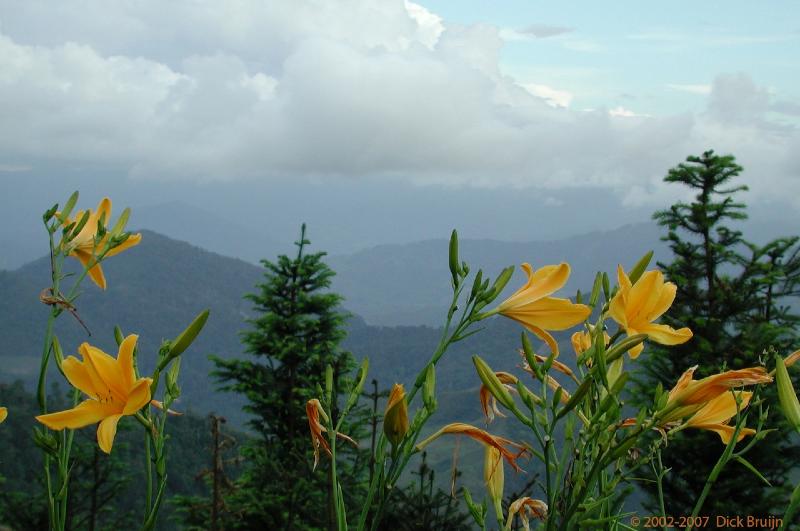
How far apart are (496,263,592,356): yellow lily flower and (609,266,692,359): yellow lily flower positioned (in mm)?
95

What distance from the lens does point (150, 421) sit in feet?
3.96

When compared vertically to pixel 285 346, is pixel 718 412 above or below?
above

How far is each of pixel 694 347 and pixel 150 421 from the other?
53.8 ft

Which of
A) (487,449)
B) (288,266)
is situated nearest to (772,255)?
(288,266)

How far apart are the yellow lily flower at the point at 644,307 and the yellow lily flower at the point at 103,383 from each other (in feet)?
2.83

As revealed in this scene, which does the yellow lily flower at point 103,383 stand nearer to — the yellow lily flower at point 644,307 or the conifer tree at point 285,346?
the yellow lily flower at point 644,307

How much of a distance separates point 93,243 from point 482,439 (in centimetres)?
127

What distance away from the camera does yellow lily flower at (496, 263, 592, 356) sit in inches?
50.2

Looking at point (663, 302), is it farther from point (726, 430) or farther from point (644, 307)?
point (726, 430)

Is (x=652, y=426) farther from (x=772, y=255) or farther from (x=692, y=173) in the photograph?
(x=772, y=255)

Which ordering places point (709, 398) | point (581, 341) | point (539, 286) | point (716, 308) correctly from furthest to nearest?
point (716, 308) → point (581, 341) → point (539, 286) → point (709, 398)

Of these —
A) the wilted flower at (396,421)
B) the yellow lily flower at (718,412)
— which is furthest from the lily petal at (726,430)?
the wilted flower at (396,421)

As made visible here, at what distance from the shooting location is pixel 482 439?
1274 mm

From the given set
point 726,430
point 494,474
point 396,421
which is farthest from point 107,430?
point 726,430
